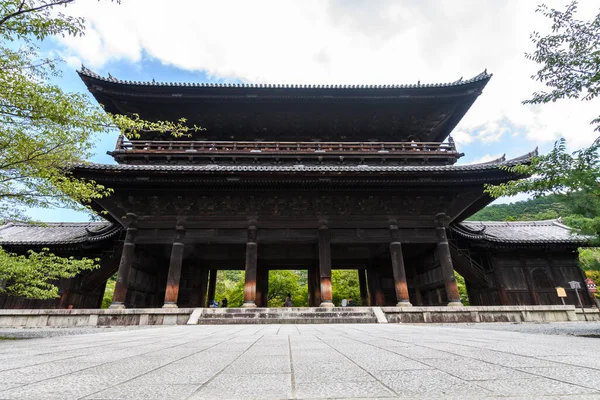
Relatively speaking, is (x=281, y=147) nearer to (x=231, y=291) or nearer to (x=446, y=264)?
(x=446, y=264)

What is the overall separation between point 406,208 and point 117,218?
11.4 metres

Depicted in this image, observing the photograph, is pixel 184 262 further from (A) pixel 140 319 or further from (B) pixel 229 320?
(B) pixel 229 320

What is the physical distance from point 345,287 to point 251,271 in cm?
1716

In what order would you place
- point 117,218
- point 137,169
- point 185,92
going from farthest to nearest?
point 185,92, point 117,218, point 137,169

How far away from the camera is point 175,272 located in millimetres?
10383

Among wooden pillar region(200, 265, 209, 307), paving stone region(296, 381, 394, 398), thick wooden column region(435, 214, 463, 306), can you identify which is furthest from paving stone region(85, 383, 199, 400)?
wooden pillar region(200, 265, 209, 307)

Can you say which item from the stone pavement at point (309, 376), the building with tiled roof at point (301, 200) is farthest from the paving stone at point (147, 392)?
the building with tiled roof at point (301, 200)

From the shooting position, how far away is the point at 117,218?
11047 millimetres

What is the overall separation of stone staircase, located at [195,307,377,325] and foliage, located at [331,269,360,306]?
16.4 m

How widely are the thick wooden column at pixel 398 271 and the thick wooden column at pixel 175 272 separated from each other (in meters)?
7.83

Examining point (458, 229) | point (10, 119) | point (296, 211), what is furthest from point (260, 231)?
point (458, 229)

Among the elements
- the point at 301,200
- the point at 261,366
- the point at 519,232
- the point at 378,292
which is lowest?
the point at 261,366

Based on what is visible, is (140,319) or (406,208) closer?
(140,319)

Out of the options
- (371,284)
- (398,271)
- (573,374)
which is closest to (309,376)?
(573,374)
